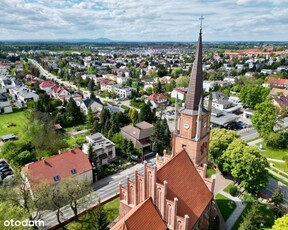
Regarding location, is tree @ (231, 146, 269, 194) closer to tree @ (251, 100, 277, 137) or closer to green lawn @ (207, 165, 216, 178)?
green lawn @ (207, 165, 216, 178)

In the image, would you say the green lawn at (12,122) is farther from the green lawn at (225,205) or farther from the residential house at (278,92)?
the residential house at (278,92)

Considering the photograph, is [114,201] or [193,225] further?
[114,201]

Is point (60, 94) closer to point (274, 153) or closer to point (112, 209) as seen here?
point (112, 209)

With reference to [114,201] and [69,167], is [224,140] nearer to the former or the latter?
[114,201]

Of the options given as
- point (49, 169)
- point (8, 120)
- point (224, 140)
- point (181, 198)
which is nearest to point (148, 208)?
point (181, 198)

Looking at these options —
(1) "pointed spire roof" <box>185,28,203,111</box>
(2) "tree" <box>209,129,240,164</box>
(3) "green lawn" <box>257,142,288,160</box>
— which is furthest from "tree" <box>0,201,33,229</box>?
(3) "green lawn" <box>257,142,288,160</box>

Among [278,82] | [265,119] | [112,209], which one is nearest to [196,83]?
[112,209]
